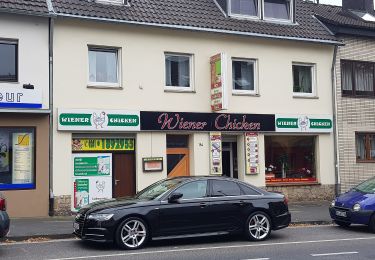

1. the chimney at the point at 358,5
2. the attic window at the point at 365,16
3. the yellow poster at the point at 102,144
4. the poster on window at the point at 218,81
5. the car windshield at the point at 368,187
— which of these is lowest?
the car windshield at the point at 368,187

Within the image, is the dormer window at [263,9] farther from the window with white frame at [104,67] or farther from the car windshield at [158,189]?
the car windshield at [158,189]

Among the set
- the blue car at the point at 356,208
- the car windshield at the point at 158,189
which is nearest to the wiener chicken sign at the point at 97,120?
the car windshield at the point at 158,189

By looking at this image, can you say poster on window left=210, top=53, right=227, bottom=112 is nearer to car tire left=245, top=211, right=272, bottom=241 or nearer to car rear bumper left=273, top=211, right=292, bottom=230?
car rear bumper left=273, top=211, right=292, bottom=230

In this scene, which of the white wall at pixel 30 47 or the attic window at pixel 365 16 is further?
the attic window at pixel 365 16

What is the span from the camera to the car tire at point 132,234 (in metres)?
10.7

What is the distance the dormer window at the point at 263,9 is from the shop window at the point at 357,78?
3.16 meters

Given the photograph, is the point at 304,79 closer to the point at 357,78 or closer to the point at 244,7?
the point at 357,78

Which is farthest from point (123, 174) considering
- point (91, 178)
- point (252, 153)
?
point (252, 153)

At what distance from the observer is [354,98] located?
22.0 metres

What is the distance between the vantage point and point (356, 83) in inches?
877

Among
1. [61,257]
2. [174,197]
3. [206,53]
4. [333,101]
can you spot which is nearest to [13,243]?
[61,257]

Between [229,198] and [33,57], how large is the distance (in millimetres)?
8047

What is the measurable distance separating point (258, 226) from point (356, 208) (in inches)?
123

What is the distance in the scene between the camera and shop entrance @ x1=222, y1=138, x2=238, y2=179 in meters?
20.2
